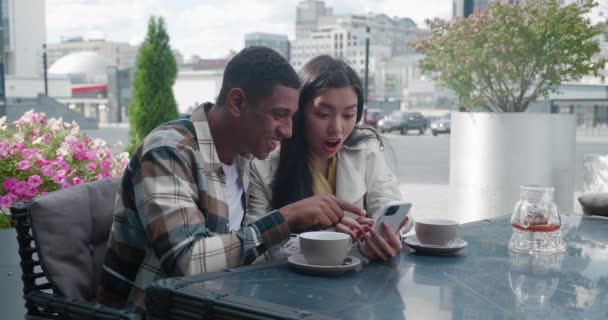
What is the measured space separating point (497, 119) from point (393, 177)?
7.92ft

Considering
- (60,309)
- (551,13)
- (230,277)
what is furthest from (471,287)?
(551,13)

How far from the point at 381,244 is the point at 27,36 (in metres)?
17.6

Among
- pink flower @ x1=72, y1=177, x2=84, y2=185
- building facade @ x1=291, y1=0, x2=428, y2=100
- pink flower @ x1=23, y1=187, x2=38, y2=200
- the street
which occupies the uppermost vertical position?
building facade @ x1=291, y1=0, x2=428, y2=100

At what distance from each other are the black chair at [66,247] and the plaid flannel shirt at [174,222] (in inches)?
2.6

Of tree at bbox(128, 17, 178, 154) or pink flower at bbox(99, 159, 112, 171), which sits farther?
tree at bbox(128, 17, 178, 154)

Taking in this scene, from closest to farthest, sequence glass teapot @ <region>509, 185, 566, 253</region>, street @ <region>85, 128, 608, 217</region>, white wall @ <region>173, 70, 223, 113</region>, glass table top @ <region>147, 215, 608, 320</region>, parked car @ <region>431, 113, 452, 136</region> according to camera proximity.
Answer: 1. glass table top @ <region>147, 215, 608, 320</region>
2. glass teapot @ <region>509, 185, 566, 253</region>
3. street @ <region>85, 128, 608, 217</region>
4. parked car @ <region>431, 113, 452, 136</region>
5. white wall @ <region>173, 70, 223, 113</region>

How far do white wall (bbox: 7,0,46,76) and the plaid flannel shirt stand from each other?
16.1m

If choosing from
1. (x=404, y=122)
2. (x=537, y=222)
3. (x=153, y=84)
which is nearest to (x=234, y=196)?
(x=537, y=222)

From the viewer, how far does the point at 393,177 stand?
1.89m

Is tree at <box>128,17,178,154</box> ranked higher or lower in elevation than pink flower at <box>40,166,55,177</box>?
higher

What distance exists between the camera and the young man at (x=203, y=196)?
1176 mm

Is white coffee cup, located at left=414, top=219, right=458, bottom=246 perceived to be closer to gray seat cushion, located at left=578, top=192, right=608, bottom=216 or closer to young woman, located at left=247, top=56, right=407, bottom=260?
young woman, located at left=247, top=56, right=407, bottom=260

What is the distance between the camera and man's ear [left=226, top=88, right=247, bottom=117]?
4.31ft

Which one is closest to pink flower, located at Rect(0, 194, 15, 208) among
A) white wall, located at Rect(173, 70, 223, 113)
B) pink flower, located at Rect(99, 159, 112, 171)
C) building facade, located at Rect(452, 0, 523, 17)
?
pink flower, located at Rect(99, 159, 112, 171)
